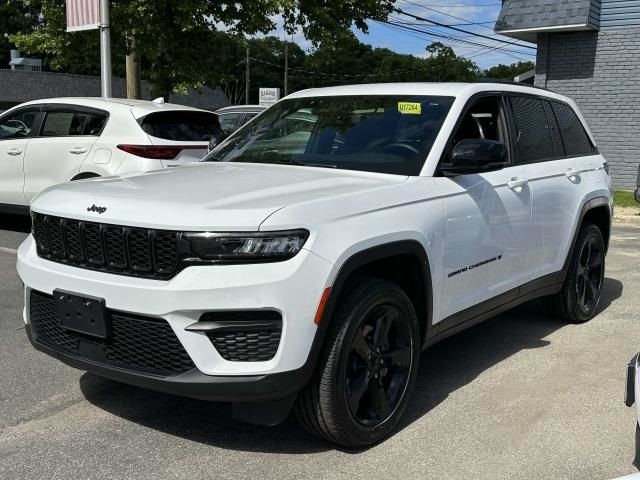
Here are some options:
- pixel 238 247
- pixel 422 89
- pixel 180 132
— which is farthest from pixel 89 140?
pixel 238 247

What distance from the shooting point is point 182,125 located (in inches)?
337

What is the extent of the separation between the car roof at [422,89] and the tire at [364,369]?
1511 mm

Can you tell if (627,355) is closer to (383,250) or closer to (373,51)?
(383,250)

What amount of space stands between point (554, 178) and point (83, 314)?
3377 millimetres

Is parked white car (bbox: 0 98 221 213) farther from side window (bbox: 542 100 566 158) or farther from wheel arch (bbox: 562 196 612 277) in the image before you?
wheel arch (bbox: 562 196 612 277)

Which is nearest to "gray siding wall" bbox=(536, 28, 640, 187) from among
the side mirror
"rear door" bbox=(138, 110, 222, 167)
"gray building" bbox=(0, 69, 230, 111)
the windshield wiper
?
"rear door" bbox=(138, 110, 222, 167)

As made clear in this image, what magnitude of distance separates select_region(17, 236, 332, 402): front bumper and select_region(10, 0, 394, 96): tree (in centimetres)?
1186

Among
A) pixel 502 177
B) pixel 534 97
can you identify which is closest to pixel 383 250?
pixel 502 177

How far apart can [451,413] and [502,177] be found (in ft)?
4.92

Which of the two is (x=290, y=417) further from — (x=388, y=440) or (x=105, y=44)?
(x=105, y=44)

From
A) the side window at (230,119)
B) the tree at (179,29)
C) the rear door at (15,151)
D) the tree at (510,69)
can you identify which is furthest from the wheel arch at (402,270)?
the tree at (510,69)

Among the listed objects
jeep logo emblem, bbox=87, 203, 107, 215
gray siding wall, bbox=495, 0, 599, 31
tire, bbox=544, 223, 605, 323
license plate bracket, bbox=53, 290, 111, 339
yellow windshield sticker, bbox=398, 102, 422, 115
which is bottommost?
tire, bbox=544, 223, 605, 323

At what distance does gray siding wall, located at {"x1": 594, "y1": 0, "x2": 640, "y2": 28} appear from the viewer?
14.9 meters

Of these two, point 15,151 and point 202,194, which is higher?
point 202,194
